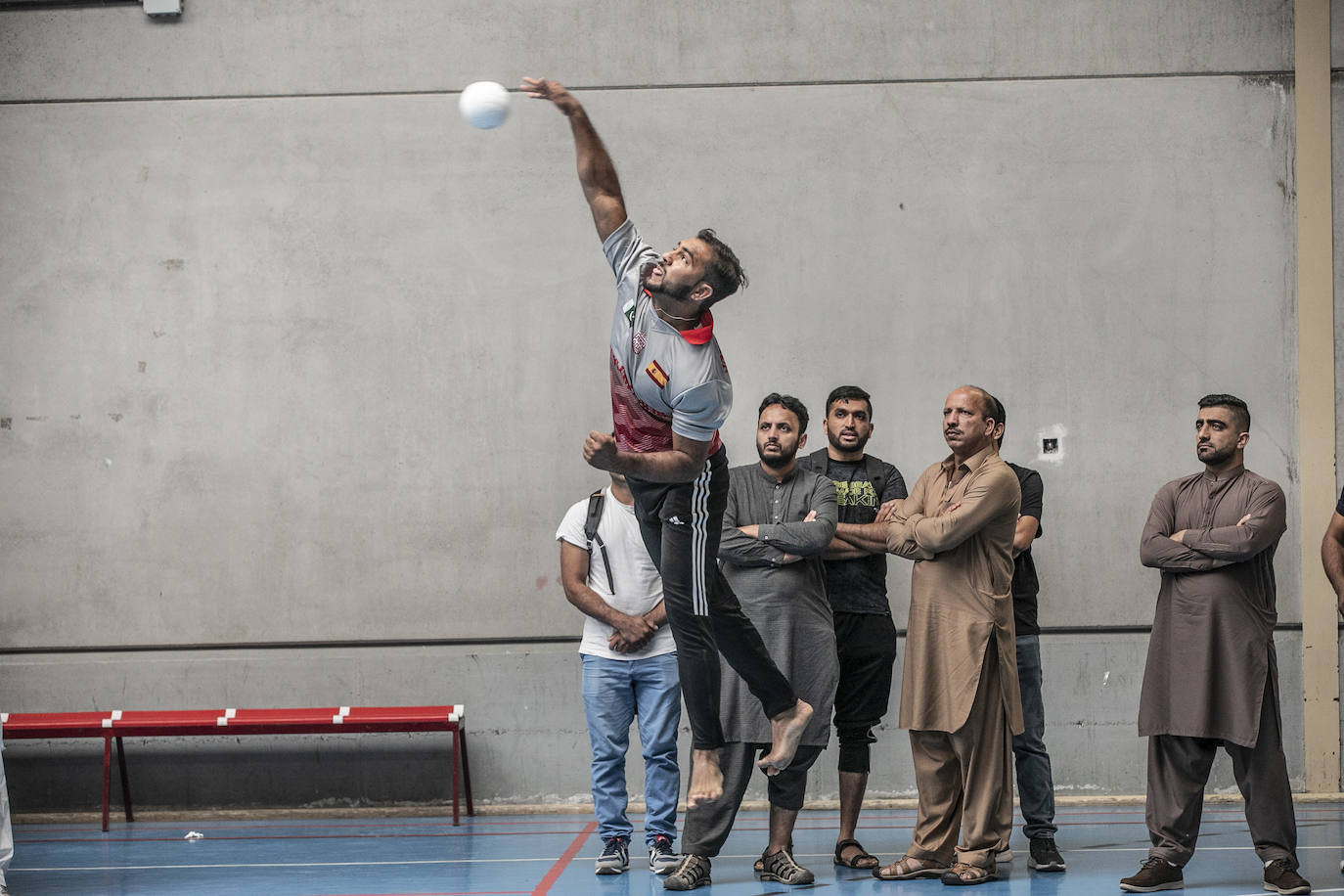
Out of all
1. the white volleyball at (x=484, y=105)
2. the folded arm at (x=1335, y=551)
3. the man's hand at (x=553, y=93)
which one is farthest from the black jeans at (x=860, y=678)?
the white volleyball at (x=484, y=105)

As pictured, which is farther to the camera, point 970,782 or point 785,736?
point 970,782

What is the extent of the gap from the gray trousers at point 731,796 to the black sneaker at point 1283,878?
1896 mm

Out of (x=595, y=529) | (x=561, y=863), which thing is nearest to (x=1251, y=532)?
(x=595, y=529)

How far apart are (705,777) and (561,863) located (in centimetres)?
151

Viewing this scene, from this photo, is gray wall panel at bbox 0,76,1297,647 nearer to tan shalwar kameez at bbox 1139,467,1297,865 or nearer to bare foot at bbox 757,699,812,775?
tan shalwar kameez at bbox 1139,467,1297,865

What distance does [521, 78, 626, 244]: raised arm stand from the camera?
4.17m

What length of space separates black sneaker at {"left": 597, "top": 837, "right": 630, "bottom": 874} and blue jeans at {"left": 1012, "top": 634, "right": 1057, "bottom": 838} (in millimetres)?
1821

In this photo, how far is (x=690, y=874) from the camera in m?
5.23

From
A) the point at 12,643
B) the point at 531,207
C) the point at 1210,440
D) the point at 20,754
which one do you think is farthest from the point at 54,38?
the point at 1210,440

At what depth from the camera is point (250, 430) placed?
7.76 meters

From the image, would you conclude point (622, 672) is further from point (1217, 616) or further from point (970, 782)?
point (1217, 616)

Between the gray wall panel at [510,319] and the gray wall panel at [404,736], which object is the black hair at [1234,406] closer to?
the gray wall panel at [510,319]

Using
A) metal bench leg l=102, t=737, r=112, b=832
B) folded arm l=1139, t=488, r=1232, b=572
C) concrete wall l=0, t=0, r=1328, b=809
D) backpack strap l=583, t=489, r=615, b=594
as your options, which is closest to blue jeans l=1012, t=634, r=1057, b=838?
folded arm l=1139, t=488, r=1232, b=572

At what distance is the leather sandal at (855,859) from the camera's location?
5625mm
